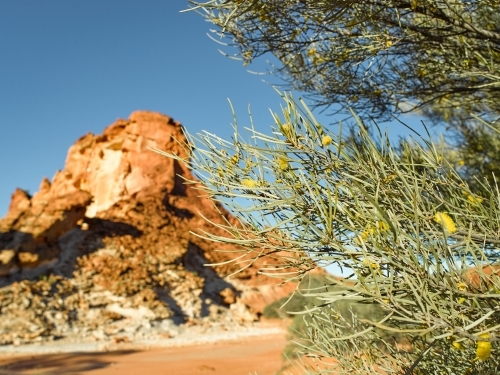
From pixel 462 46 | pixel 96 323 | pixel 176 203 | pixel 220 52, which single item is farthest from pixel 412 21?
pixel 176 203

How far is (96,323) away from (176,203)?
14053 mm

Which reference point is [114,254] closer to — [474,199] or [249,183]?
[249,183]

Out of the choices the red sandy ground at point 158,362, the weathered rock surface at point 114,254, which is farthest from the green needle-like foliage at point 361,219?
the weathered rock surface at point 114,254

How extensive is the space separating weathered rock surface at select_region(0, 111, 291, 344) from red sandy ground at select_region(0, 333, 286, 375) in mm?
2910

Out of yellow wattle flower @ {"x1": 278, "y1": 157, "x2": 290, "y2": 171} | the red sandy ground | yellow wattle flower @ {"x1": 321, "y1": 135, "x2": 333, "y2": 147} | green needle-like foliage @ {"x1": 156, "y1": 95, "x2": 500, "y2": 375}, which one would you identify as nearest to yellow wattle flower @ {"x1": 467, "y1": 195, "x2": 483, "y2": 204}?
green needle-like foliage @ {"x1": 156, "y1": 95, "x2": 500, "y2": 375}

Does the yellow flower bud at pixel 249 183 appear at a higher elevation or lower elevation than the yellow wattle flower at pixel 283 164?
lower

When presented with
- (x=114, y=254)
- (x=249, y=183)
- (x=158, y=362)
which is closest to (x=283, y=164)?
(x=249, y=183)

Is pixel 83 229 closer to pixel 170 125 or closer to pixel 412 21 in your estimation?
pixel 170 125

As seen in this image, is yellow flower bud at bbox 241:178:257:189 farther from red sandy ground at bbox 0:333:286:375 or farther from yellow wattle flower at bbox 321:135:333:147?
red sandy ground at bbox 0:333:286:375

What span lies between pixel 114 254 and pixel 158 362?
1059cm

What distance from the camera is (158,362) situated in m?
11.6

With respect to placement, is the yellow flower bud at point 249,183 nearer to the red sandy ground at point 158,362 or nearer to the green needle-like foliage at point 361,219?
the green needle-like foliage at point 361,219

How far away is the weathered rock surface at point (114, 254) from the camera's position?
652 inches

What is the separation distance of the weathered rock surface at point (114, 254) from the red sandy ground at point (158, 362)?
291 centimetres
